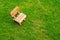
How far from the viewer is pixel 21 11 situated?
1212 centimetres

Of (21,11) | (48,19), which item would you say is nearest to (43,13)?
(48,19)

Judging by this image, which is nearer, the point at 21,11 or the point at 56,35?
the point at 56,35

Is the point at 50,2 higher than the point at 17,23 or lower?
higher

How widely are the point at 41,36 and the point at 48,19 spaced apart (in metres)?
1.13

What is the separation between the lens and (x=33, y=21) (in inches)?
460

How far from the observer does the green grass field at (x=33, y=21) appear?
36.6 ft

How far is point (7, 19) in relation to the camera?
38.8 ft

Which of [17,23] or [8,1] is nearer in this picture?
[17,23]

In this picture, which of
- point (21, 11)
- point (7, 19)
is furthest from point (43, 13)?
point (7, 19)

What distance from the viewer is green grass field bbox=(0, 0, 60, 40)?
11156 mm

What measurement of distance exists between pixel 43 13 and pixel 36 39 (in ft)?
5.69

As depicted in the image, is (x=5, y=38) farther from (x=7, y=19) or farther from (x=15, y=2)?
(x=15, y=2)

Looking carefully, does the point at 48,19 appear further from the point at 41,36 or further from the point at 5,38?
the point at 5,38

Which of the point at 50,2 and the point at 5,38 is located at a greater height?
the point at 50,2
